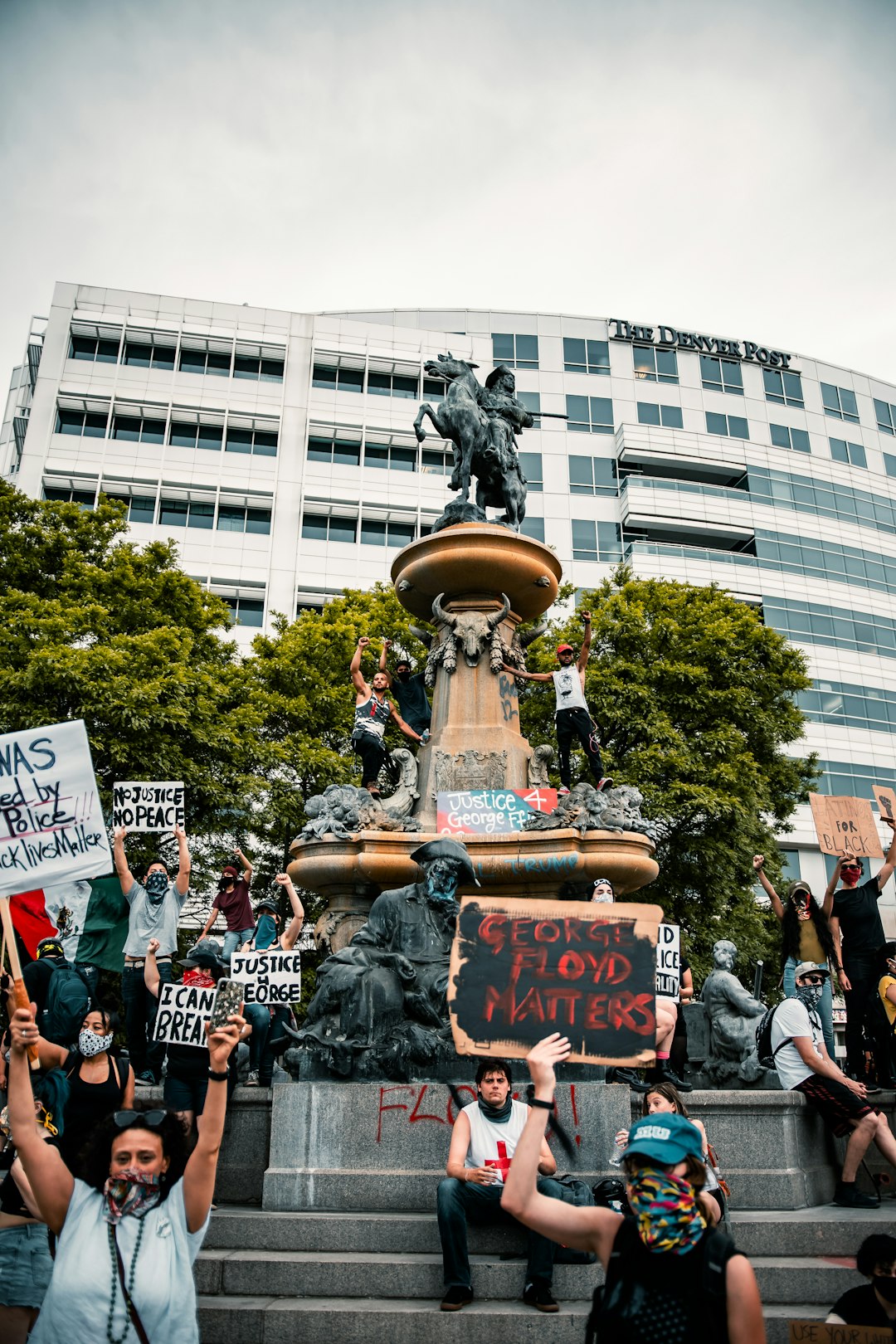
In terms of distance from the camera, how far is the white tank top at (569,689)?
11031mm

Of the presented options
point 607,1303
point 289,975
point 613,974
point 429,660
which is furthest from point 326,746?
point 607,1303

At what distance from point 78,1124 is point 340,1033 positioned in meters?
1.79

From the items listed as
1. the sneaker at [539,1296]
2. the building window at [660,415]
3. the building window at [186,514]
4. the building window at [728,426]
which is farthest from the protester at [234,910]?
the building window at [728,426]

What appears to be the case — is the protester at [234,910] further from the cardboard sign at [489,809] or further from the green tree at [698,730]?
the green tree at [698,730]

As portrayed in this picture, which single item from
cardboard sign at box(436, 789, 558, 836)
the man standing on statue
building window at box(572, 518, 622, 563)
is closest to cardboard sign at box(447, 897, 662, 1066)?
cardboard sign at box(436, 789, 558, 836)

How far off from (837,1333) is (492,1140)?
98.3 inches

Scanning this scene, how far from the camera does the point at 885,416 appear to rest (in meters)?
55.6

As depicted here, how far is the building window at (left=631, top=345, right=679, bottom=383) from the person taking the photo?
51438mm

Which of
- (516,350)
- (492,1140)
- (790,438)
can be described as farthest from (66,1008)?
(790,438)

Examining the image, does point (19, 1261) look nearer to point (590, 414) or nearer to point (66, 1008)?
point (66, 1008)

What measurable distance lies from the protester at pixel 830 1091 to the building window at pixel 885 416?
54324mm

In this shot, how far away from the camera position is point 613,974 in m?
4.44

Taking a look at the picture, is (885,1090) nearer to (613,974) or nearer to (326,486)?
(613,974)

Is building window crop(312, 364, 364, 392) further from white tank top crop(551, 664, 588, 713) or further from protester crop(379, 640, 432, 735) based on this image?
white tank top crop(551, 664, 588, 713)
